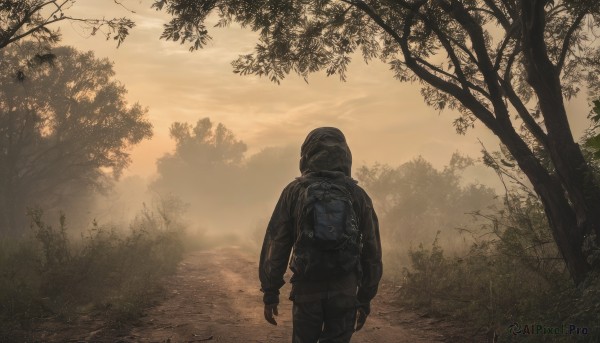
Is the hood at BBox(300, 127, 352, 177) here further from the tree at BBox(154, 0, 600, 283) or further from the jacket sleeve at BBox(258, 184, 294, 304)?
the tree at BBox(154, 0, 600, 283)

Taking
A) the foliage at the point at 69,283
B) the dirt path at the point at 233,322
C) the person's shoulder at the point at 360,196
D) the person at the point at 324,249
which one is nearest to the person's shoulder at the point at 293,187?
the person at the point at 324,249

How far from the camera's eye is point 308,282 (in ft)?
11.3

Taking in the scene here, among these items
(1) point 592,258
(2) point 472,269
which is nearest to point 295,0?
(2) point 472,269

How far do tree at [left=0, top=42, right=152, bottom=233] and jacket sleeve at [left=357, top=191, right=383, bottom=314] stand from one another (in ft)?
82.9

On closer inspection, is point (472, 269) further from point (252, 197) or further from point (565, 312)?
point (252, 197)

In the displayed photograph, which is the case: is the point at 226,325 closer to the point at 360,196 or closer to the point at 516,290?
the point at 360,196

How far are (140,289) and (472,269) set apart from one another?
22.5ft

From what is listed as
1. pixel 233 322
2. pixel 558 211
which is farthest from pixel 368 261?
pixel 558 211

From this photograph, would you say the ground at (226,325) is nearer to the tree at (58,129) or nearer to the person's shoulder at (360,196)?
the person's shoulder at (360,196)

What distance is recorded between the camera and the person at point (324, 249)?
3.35 m

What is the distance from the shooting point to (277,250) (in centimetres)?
369

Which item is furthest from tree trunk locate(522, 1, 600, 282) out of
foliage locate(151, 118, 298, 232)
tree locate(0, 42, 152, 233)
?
foliage locate(151, 118, 298, 232)

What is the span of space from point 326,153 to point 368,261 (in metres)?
1.02

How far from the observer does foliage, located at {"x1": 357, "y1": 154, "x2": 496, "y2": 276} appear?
29.4 m
